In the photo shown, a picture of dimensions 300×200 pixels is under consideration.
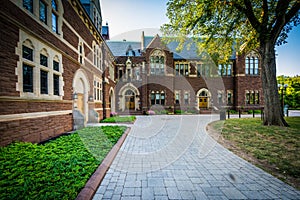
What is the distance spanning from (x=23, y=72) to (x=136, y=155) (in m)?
5.08

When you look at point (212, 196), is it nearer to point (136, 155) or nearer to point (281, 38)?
point (136, 155)

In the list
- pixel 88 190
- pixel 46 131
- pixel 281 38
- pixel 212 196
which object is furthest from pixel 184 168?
pixel 281 38

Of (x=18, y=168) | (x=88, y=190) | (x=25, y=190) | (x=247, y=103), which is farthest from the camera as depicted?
(x=247, y=103)

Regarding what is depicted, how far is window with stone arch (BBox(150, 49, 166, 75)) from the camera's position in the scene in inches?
891

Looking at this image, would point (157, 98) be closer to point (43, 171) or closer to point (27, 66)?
point (27, 66)

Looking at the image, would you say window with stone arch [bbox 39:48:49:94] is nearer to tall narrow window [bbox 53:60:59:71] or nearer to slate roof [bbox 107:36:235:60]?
tall narrow window [bbox 53:60:59:71]

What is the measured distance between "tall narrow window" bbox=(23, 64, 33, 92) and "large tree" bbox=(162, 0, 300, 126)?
9.61 m

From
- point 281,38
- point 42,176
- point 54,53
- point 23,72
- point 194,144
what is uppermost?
point 281,38

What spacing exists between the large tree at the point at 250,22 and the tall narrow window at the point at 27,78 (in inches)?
378

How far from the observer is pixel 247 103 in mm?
24234

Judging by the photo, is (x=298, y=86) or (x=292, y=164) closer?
(x=292, y=164)

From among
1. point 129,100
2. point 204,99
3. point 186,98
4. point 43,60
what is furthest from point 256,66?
point 43,60

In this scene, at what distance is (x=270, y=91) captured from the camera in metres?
9.16

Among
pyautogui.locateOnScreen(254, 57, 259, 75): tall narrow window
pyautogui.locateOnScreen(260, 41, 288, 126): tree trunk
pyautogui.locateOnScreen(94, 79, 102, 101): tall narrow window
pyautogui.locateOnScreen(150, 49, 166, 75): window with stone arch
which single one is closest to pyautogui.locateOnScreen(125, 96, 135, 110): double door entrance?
pyautogui.locateOnScreen(150, 49, 166, 75): window with stone arch
